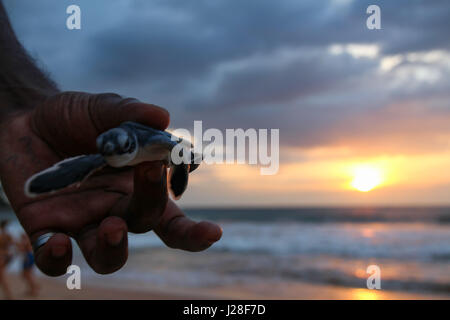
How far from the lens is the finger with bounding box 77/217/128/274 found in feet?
4.45

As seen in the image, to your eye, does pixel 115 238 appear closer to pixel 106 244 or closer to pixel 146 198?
pixel 106 244

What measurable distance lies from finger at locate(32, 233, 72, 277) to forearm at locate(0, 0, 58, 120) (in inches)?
28.7

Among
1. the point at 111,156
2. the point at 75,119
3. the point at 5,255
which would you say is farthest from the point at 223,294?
the point at 111,156

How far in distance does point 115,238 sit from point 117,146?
0.34 m

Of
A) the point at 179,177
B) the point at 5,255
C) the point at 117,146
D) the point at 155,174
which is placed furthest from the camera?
the point at 5,255

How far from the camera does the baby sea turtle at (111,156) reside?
1220 millimetres

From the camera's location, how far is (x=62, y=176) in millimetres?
1266

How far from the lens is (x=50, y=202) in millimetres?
1620

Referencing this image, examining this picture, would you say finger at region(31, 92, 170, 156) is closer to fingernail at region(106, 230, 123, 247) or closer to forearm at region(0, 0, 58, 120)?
forearm at region(0, 0, 58, 120)

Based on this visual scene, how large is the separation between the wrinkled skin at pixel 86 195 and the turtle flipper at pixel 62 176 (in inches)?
5.9
